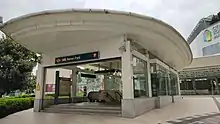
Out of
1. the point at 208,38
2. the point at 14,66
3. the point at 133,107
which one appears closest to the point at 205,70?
the point at 208,38

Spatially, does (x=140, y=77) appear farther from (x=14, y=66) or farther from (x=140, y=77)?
(x=14, y=66)

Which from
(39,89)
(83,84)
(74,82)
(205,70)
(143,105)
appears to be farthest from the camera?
(205,70)

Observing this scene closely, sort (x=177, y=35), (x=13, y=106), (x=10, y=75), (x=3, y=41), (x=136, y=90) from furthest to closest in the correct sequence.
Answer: (x=3, y=41), (x=10, y=75), (x=13, y=106), (x=177, y=35), (x=136, y=90)

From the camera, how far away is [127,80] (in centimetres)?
809

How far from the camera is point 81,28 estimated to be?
25.3ft

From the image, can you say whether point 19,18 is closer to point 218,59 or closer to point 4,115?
point 4,115

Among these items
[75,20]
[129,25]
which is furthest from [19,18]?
[129,25]

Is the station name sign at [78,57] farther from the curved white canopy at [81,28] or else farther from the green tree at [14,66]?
the green tree at [14,66]

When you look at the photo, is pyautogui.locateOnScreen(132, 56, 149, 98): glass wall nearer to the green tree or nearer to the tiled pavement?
the tiled pavement

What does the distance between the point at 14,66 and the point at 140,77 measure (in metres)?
7.60

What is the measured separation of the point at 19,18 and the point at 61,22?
1.55m

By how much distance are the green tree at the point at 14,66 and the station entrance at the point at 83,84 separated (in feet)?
5.81

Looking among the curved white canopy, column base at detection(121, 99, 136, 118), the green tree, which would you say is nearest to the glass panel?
column base at detection(121, 99, 136, 118)

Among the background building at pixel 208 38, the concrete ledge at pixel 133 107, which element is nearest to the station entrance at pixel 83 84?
the concrete ledge at pixel 133 107
